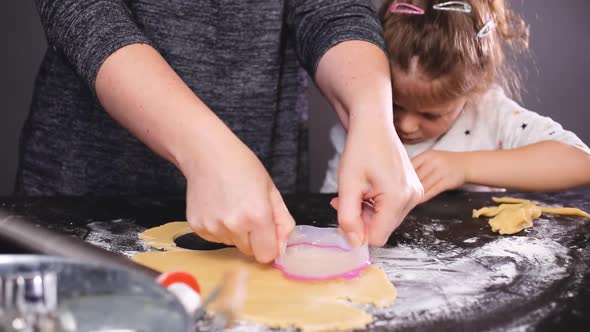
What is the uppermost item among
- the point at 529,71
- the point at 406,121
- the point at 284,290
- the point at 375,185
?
the point at 529,71

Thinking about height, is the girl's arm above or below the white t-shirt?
below

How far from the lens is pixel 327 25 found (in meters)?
1.04

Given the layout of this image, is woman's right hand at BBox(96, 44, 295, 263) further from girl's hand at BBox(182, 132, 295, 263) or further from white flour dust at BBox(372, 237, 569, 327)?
white flour dust at BBox(372, 237, 569, 327)

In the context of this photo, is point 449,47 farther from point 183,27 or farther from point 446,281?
point 446,281

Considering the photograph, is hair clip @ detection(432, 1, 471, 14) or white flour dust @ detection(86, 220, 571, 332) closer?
white flour dust @ detection(86, 220, 571, 332)

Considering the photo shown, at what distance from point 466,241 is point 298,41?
45 centimetres

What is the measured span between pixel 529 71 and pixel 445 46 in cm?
79

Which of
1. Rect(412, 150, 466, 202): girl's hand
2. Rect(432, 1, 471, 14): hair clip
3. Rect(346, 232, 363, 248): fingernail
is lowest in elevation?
Rect(346, 232, 363, 248): fingernail

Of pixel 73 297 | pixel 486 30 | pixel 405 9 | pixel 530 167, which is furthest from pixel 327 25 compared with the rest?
pixel 73 297

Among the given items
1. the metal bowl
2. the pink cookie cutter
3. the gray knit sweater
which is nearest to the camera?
the metal bowl

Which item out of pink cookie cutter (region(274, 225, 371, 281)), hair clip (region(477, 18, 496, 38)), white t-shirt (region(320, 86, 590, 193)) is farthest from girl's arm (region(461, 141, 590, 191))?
pink cookie cutter (region(274, 225, 371, 281))

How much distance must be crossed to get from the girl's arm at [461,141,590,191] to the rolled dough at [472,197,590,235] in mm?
91

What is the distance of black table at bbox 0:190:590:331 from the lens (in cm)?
63

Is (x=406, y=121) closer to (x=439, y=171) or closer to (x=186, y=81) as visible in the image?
(x=439, y=171)
